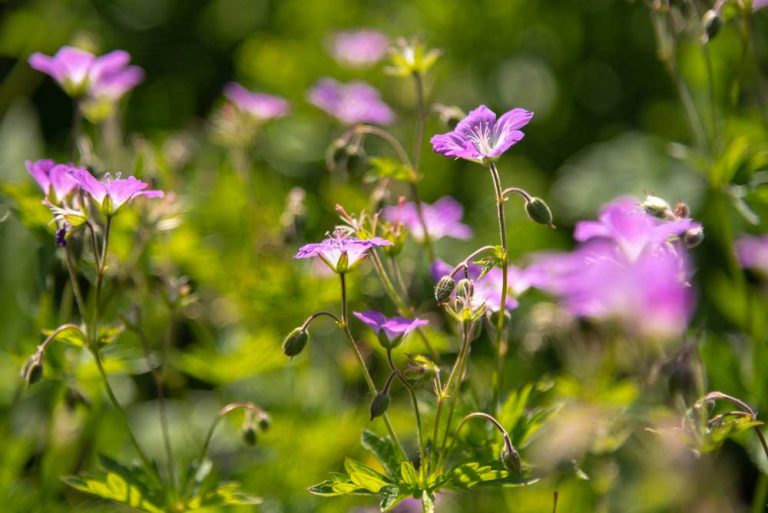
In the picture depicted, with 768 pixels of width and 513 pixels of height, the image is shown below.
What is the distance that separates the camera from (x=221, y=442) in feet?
10.1

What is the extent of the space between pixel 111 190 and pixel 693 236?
1253 mm

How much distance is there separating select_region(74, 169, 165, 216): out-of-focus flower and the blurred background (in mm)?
442

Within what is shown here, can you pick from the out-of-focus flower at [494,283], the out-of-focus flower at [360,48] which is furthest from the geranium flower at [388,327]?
the out-of-focus flower at [360,48]

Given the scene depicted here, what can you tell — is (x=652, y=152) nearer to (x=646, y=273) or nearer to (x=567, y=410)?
(x=567, y=410)

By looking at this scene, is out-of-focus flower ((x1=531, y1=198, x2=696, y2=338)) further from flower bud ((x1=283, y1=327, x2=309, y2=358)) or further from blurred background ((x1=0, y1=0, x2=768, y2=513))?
flower bud ((x1=283, y1=327, x2=309, y2=358))

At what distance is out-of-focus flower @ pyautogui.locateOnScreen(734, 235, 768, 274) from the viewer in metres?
2.93

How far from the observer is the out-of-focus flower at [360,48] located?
4043 millimetres

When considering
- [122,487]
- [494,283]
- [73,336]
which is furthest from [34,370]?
[494,283]

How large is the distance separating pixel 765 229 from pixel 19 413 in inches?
104

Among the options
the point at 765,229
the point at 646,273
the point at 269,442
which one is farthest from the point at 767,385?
the point at 269,442

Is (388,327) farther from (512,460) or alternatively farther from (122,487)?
(122,487)

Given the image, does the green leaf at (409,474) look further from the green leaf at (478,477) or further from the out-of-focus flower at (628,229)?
the out-of-focus flower at (628,229)

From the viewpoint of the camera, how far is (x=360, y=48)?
13.5ft

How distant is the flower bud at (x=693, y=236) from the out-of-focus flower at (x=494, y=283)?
1.23 ft
